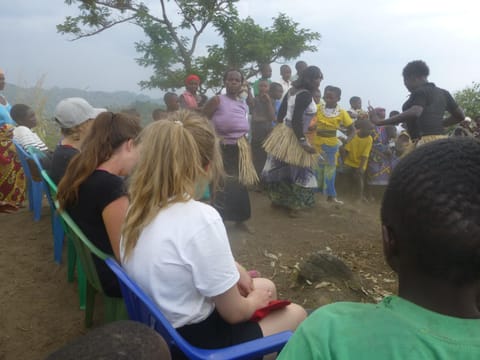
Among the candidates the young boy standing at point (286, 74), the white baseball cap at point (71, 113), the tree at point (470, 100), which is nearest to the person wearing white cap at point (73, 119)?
the white baseball cap at point (71, 113)

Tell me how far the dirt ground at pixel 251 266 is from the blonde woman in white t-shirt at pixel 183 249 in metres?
1.33

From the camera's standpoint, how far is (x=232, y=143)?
4.68m

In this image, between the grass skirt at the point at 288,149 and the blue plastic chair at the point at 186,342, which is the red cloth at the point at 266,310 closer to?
the blue plastic chair at the point at 186,342

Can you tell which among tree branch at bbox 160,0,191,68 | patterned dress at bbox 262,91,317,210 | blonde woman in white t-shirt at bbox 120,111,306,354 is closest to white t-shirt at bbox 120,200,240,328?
blonde woman in white t-shirt at bbox 120,111,306,354

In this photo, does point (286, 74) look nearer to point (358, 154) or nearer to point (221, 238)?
point (358, 154)

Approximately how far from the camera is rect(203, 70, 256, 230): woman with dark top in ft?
14.9

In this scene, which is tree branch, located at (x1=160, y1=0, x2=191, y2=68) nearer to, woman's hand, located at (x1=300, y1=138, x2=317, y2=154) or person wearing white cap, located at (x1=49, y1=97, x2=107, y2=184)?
woman's hand, located at (x1=300, y1=138, x2=317, y2=154)

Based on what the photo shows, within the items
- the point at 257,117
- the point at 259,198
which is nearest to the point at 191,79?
the point at 257,117

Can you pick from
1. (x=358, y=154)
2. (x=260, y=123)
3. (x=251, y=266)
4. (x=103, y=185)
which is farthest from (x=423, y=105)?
(x=103, y=185)

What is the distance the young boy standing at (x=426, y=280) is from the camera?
736 mm

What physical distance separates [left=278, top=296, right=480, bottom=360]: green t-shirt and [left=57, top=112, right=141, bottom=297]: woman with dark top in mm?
1366

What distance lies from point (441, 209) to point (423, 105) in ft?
13.8

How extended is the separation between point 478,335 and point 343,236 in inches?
164

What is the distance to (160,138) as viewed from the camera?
169cm
